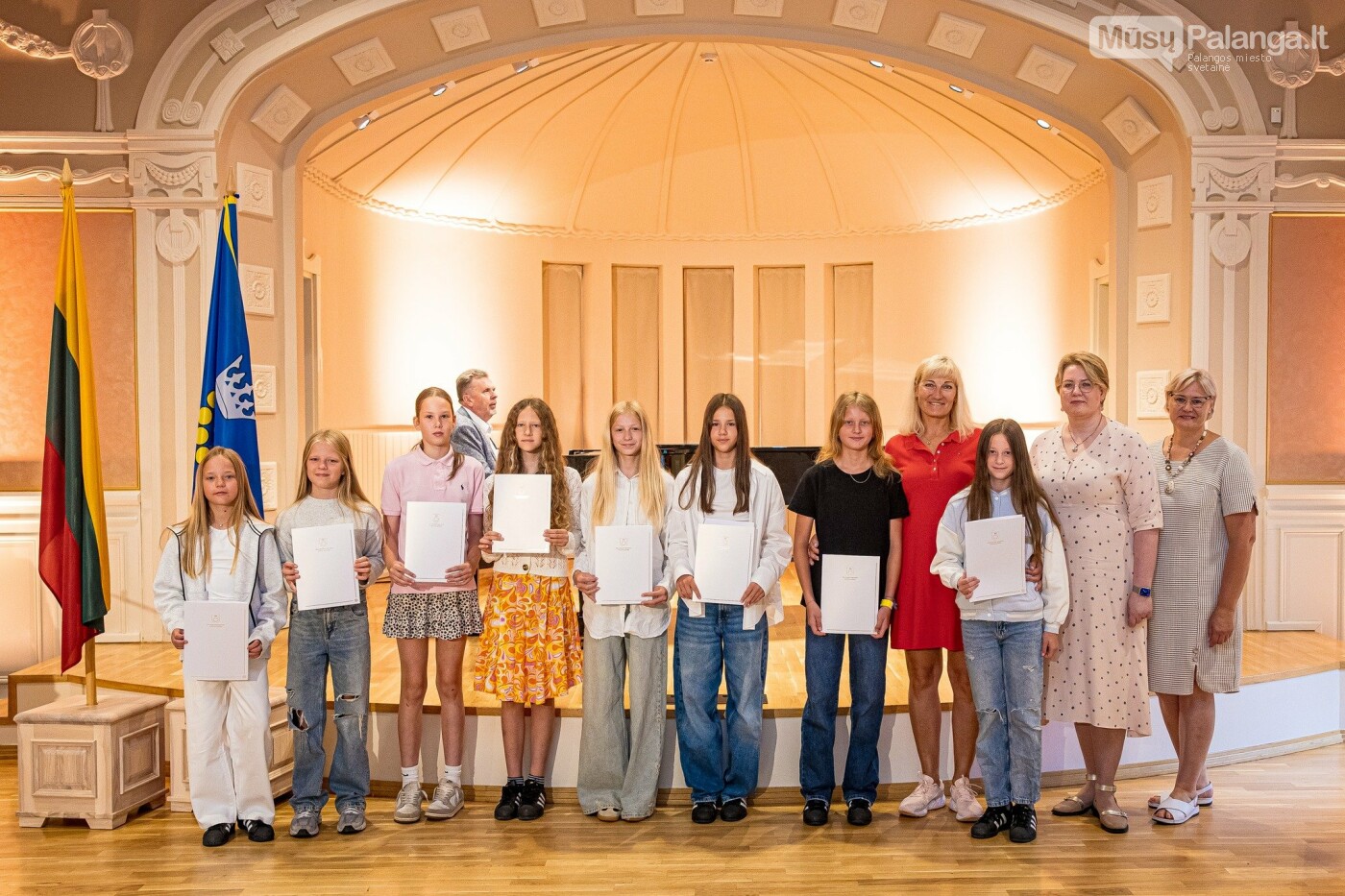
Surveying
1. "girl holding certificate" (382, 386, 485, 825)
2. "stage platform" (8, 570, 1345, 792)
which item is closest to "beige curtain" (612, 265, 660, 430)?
"stage platform" (8, 570, 1345, 792)

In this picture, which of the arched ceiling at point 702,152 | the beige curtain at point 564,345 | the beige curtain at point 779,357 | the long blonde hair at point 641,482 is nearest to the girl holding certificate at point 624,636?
the long blonde hair at point 641,482

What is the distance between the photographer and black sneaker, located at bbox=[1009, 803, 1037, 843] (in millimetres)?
3910

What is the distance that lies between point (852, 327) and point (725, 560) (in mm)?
6831

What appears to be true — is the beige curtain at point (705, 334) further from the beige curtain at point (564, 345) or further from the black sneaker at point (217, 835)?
the black sneaker at point (217, 835)

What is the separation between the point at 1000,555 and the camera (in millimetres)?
3742

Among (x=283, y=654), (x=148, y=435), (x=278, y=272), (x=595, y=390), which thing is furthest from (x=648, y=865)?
(x=595, y=390)

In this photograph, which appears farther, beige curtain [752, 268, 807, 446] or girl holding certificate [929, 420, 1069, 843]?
beige curtain [752, 268, 807, 446]

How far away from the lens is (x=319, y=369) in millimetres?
8383

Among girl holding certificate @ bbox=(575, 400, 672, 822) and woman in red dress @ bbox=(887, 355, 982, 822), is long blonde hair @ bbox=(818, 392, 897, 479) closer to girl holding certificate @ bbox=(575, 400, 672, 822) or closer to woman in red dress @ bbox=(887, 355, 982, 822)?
woman in red dress @ bbox=(887, 355, 982, 822)

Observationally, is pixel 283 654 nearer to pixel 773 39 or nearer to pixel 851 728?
pixel 851 728

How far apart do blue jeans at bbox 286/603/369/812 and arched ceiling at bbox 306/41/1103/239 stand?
490 centimetres

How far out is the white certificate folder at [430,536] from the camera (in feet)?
13.1

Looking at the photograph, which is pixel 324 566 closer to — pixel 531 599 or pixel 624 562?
pixel 531 599

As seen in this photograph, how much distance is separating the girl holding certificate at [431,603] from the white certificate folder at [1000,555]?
1833 mm
